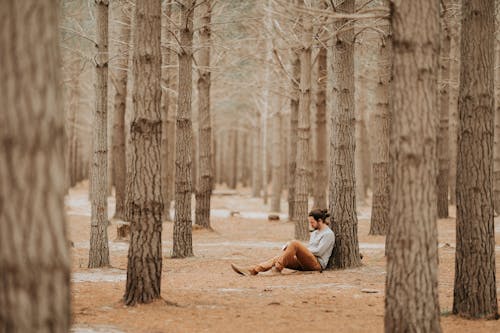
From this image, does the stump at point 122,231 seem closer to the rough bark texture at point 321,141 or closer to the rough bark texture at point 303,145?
the rough bark texture at point 303,145

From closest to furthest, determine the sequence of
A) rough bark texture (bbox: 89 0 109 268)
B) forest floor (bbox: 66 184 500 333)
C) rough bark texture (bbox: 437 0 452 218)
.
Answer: forest floor (bbox: 66 184 500 333), rough bark texture (bbox: 89 0 109 268), rough bark texture (bbox: 437 0 452 218)

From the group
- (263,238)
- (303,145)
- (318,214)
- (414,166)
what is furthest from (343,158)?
(263,238)

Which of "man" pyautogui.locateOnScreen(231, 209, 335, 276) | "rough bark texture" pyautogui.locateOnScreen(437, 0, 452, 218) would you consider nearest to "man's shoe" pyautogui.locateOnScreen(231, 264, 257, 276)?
"man" pyautogui.locateOnScreen(231, 209, 335, 276)

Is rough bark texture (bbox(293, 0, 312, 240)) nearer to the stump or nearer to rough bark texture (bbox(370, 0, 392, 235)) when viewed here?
rough bark texture (bbox(370, 0, 392, 235))

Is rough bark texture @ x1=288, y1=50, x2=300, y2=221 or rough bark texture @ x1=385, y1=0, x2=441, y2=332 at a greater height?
rough bark texture @ x1=288, y1=50, x2=300, y2=221

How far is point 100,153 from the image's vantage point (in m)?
10.0

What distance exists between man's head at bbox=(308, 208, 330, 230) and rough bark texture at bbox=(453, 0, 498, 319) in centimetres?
354

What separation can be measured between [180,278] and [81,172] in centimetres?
4745

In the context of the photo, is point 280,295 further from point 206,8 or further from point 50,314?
point 206,8

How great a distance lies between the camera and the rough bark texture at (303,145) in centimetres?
1419

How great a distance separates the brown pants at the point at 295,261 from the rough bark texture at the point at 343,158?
51 cm

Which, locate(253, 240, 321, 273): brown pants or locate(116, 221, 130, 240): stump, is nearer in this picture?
locate(253, 240, 321, 273): brown pants

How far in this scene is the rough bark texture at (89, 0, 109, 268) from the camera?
10.1 meters

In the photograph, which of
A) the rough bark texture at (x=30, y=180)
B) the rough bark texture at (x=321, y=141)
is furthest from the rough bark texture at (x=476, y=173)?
the rough bark texture at (x=321, y=141)
